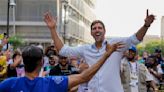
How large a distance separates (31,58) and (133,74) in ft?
18.2

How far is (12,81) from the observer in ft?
13.5

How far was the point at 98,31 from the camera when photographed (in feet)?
19.7

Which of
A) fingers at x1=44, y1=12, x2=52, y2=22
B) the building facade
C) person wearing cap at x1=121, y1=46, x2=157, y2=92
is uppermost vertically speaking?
the building facade

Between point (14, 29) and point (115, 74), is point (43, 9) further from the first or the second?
point (115, 74)

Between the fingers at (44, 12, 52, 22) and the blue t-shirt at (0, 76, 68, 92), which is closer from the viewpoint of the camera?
the blue t-shirt at (0, 76, 68, 92)

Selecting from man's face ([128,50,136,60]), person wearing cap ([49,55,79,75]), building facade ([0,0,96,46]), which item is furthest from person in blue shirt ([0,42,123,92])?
building facade ([0,0,96,46])

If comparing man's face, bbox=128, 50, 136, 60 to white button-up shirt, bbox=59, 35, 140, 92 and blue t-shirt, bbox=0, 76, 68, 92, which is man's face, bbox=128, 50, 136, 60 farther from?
blue t-shirt, bbox=0, 76, 68, 92

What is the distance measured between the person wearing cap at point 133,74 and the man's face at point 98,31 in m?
2.68

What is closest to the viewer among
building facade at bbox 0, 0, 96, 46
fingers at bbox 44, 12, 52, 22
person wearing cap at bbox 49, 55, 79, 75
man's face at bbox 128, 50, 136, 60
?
fingers at bbox 44, 12, 52, 22

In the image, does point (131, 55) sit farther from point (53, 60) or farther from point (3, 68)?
point (3, 68)

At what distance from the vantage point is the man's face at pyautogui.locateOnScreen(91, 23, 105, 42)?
19.7 feet

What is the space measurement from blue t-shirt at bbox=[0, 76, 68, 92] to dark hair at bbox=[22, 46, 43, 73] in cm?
10

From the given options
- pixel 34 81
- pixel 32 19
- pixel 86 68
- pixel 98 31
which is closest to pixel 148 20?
pixel 98 31

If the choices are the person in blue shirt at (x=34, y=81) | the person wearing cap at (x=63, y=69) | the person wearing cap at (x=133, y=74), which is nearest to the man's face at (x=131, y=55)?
the person wearing cap at (x=133, y=74)
